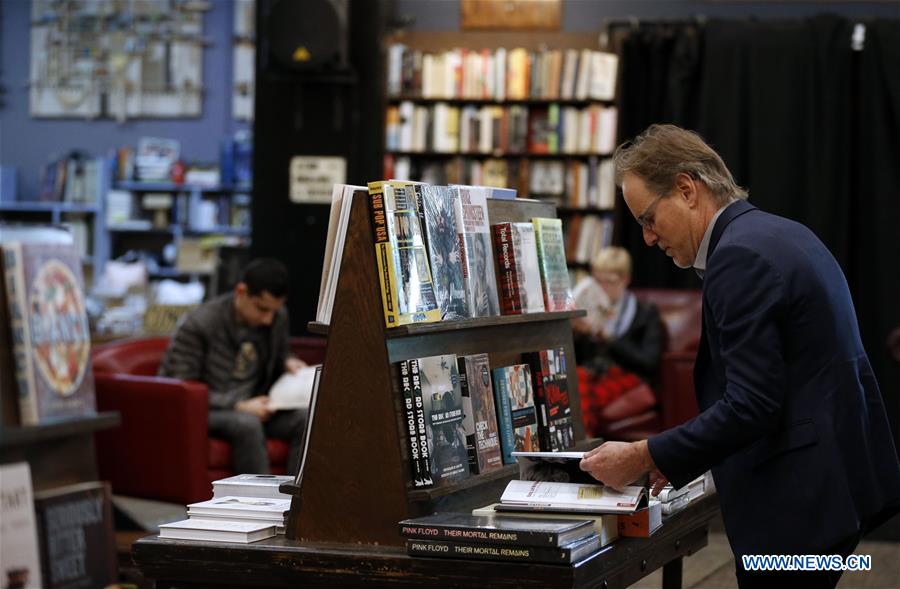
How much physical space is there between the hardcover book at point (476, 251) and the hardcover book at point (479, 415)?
109 mm

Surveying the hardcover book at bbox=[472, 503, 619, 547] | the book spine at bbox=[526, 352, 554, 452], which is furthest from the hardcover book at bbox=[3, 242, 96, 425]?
the book spine at bbox=[526, 352, 554, 452]

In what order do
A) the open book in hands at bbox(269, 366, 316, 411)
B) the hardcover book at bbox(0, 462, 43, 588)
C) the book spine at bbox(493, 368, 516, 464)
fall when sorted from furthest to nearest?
the open book in hands at bbox(269, 366, 316, 411)
the book spine at bbox(493, 368, 516, 464)
the hardcover book at bbox(0, 462, 43, 588)

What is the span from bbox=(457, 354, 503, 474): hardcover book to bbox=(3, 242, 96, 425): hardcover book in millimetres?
698

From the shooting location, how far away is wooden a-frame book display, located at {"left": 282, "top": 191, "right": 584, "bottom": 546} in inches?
83.9

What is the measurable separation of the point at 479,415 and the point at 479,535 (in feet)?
1.38

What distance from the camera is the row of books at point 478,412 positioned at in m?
2.17

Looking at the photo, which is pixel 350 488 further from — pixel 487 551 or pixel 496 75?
pixel 496 75

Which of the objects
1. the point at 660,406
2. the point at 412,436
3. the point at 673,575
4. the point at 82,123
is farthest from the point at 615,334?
the point at 82,123

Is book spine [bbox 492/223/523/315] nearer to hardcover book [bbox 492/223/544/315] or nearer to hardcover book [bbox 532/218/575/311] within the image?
hardcover book [bbox 492/223/544/315]

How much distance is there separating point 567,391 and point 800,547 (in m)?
0.87

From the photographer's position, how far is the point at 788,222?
2107 millimetres

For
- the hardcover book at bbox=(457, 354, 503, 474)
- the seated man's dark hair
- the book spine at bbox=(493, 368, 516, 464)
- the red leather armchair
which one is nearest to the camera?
the hardcover book at bbox=(457, 354, 503, 474)

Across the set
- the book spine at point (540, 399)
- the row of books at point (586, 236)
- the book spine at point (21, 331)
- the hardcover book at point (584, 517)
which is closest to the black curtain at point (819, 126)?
the row of books at point (586, 236)

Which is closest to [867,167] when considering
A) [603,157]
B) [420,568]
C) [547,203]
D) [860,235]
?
[860,235]
